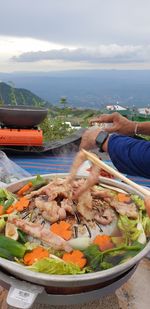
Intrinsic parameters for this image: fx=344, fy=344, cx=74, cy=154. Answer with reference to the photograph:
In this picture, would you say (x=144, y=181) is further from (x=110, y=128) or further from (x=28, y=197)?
(x=28, y=197)

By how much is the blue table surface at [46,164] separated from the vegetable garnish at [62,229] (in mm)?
1893

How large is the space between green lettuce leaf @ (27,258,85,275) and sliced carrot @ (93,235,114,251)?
25cm

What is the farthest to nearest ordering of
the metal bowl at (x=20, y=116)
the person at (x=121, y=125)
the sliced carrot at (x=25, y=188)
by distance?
1. the metal bowl at (x=20, y=116)
2. the person at (x=121, y=125)
3. the sliced carrot at (x=25, y=188)

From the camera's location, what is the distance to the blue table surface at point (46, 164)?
13.7 ft

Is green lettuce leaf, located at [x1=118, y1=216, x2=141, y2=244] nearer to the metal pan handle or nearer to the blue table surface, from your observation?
the metal pan handle

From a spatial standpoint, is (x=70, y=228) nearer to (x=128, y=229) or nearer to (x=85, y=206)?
(x=85, y=206)

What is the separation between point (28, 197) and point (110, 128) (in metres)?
1.55

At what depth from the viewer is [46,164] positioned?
4484 mm

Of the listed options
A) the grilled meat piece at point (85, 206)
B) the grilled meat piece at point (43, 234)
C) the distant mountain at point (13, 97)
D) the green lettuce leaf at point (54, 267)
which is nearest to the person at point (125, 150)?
the grilled meat piece at point (85, 206)

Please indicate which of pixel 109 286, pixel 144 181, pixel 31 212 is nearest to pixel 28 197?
pixel 31 212

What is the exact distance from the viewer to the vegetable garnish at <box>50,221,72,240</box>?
2.17 meters

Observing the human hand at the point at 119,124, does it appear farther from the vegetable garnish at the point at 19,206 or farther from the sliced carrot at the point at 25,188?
the vegetable garnish at the point at 19,206

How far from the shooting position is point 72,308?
8.33 feet

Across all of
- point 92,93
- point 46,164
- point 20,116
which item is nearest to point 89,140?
point 46,164
